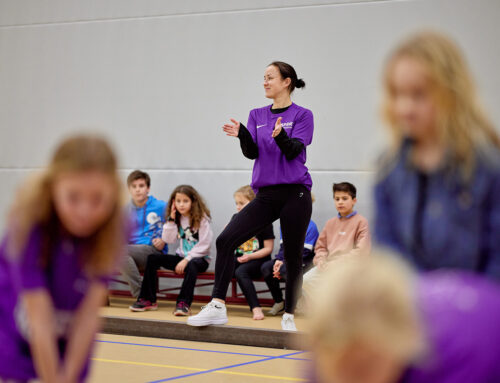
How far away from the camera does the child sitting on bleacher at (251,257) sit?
5.38m

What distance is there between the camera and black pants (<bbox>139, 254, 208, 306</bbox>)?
5.39 meters

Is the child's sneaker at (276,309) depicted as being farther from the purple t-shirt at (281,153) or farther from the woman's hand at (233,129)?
the woman's hand at (233,129)

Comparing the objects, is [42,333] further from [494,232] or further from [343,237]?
[343,237]

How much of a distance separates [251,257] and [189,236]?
617mm

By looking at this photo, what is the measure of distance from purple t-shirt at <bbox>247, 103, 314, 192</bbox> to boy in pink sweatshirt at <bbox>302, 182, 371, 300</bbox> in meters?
1.11

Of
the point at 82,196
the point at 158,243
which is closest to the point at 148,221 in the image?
the point at 158,243

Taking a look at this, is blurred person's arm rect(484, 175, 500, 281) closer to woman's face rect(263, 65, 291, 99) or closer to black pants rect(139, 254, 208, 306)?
woman's face rect(263, 65, 291, 99)

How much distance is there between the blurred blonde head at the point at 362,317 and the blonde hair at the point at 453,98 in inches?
22.1

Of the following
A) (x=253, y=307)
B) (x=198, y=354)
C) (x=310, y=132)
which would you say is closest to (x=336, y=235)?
(x=253, y=307)

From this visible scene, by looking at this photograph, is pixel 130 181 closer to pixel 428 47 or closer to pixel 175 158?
pixel 175 158

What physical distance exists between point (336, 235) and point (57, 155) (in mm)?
3921

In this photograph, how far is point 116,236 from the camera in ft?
Result: 6.01

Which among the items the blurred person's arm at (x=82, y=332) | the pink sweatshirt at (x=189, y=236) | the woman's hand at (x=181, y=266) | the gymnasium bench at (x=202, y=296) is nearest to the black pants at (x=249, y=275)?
the gymnasium bench at (x=202, y=296)

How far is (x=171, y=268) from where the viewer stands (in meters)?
5.71
